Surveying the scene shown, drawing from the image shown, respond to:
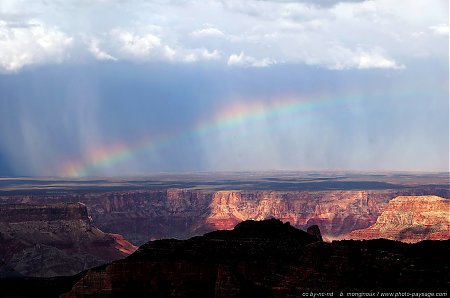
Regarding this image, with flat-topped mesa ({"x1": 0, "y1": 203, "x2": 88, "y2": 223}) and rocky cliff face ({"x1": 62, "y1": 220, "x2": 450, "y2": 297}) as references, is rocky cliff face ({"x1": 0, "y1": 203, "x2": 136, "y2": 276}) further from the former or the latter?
rocky cliff face ({"x1": 62, "y1": 220, "x2": 450, "y2": 297})

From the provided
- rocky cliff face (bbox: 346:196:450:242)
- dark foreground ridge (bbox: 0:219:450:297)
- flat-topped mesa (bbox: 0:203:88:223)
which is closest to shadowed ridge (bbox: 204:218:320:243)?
dark foreground ridge (bbox: 0:219:450:297)

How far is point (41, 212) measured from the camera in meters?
173

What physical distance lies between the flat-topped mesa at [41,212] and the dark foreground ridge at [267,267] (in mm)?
90084

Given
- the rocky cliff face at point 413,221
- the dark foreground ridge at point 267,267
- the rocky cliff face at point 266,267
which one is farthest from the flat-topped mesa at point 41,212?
the rocky cliff face at point 266,267

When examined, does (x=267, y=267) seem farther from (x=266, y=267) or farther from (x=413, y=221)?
(x=413, y=221)

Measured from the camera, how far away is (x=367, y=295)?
144ft

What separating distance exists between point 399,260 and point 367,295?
10.9ft

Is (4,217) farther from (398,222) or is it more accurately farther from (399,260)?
(399,260)

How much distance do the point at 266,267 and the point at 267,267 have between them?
84 mm

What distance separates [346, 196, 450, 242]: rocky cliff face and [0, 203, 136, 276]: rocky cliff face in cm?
4121

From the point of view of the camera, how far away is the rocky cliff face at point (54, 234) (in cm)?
15800

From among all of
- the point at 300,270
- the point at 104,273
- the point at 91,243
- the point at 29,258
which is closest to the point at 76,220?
the point at 91,243

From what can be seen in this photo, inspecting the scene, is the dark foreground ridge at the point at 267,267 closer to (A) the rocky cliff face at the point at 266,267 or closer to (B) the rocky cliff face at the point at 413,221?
(A) the rocky cliff face at the point at 266,267

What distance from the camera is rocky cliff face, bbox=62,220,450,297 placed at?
4594 centimetres
